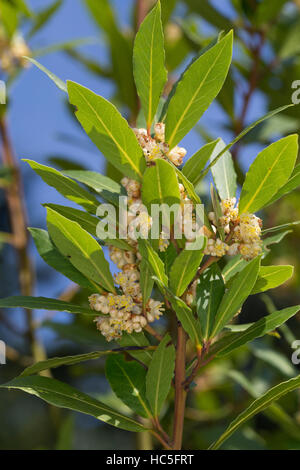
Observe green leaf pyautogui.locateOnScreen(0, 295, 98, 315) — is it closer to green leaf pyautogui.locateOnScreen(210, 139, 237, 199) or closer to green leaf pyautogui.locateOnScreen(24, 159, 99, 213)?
green leaf pyautogui.locateOnScreen(24, 159, 99, 213)

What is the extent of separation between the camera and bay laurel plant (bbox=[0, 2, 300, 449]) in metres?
0.70

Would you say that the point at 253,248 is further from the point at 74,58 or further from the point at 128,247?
the point at 74,58

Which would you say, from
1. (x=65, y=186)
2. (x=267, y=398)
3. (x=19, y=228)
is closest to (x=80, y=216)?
(x=65, y=186)

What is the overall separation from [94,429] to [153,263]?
2.36m

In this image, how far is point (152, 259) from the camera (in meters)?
0.68

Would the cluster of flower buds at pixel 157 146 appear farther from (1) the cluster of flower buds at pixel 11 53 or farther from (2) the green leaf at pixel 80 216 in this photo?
(1) the cluster of flower buds at pixel 11 53

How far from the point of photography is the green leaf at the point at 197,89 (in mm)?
707

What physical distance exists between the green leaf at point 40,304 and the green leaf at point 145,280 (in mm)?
81

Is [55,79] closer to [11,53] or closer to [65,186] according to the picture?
[65,186]

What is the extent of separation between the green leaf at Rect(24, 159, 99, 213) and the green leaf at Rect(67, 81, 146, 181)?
0.07 metres

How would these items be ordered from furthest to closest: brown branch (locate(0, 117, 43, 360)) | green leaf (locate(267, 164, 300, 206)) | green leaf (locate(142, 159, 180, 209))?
brown branch (locate(0, 117, 43, 360)), green leaf (locate(267, 164, 300, 206)), green leaf (locate(142, 159, 180, 209))

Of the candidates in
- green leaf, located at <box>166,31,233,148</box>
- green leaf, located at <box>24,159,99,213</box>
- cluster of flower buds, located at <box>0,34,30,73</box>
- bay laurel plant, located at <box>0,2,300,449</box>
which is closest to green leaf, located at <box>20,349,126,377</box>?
bay laurel plant, located at <box>0,2,300,449</box>

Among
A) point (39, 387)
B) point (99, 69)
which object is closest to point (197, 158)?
point (39, 387)

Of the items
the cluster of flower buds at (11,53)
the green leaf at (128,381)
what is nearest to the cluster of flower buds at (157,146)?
the green leaf at (128,381)
